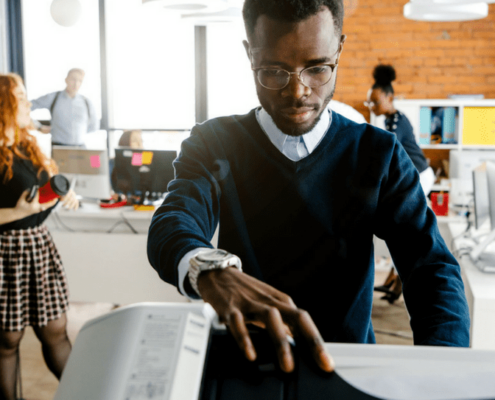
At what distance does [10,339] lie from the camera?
91.5 inches

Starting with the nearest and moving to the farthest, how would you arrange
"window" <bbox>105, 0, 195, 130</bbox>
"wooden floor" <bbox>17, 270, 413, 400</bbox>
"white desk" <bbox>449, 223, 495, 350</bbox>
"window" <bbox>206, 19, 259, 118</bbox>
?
"white desk" <bbox>449, 223, 495, 350</bbox>
"wooden floor" <bbox>17, 270, 413, 400</bbox>
"window" <bbox>206, 19, 259, 118</bbox>
"window" <bbox>105, 0, 195, 130</bbox>

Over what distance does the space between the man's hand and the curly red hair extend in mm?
2013

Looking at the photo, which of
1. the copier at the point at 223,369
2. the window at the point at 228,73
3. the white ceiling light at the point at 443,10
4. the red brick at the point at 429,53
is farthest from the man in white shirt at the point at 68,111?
the copier at the point at 223,369

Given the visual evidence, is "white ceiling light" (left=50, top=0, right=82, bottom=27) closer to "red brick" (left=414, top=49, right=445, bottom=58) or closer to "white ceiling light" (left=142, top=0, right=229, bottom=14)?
"white ceiling light" (left=142, top=0, right=229, bottom=14)

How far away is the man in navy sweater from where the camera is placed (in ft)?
2.62

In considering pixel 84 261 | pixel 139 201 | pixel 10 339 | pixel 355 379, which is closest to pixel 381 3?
pixel 139 201

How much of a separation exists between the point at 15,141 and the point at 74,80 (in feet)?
11.5

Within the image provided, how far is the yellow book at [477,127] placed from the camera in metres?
4.75

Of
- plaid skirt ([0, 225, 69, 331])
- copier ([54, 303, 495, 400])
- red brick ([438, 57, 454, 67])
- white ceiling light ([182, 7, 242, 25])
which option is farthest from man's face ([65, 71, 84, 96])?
copier ([54, 303, 495, 400])

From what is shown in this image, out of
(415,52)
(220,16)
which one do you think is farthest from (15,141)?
(415,52)

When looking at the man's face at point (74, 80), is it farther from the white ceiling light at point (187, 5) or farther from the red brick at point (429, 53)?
the red brick at point (429, 53)

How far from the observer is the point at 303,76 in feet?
2.63

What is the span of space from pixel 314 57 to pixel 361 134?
22cm

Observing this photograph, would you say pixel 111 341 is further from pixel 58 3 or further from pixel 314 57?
pixel 58 3
